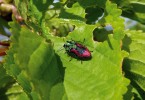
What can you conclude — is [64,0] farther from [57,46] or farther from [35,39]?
[35,39]

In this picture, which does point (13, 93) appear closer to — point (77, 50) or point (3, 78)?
point (3, 78)

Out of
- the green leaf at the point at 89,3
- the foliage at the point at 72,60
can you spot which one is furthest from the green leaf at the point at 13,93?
the green leaf at the point at 89,3

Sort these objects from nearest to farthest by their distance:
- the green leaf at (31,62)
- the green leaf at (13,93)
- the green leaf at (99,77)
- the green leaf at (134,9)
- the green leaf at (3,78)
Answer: the green leaf at (31,62) < the green leaf at (99,77) < the green leaf at (3,78) < the green leaf at (13,93) < the green leaf at (134,9)

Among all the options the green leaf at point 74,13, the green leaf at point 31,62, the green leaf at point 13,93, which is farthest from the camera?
the green leaf at point 13,93

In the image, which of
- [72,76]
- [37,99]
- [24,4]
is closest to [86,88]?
[72,76]

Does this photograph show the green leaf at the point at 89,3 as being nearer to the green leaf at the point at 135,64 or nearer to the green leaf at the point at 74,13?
the green leaf at the point at 74,13

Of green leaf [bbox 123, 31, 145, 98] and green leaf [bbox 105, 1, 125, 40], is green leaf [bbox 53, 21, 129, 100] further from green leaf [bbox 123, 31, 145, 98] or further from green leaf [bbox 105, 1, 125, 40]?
green leaf [bbox 123, 31, 145, 98]

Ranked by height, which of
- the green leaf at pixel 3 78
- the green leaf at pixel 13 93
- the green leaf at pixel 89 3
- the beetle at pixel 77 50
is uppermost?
the green leaf at pixel 89 3

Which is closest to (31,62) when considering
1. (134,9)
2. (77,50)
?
(77,50)
